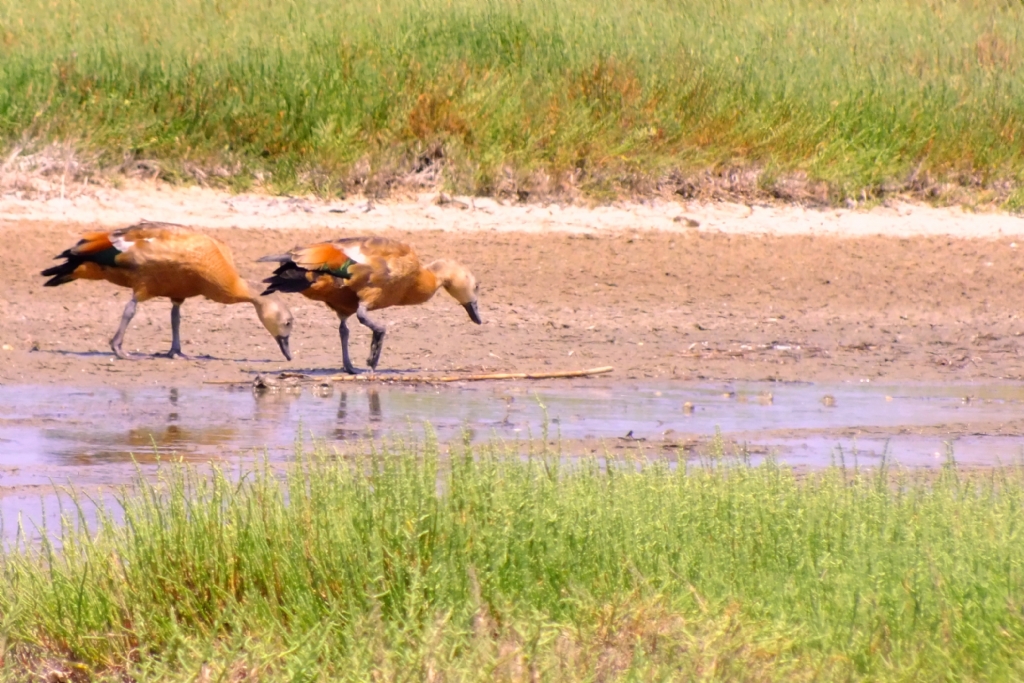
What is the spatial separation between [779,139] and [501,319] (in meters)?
4.15

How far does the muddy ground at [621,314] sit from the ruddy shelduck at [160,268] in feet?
0.92

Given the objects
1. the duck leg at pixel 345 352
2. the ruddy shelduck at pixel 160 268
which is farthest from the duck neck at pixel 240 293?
the duck leg at pixel 345 352

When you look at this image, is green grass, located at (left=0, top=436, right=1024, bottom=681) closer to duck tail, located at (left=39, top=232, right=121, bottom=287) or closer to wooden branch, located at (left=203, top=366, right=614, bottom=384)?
wooden branch, located at (left=203, top=366, right=614, bottom=384)

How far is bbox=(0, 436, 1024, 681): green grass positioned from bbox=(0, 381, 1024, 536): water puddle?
1943 mm

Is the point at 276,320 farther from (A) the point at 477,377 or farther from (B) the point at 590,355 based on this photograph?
(B) the point at 590,355

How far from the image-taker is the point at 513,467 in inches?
204

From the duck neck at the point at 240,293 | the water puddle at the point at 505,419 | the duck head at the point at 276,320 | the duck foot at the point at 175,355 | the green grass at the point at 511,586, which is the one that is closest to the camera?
the green grass at the point at 511,586

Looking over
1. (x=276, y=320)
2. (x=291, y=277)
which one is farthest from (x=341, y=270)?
(x=276, y=320)

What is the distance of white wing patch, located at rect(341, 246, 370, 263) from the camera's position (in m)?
9.88

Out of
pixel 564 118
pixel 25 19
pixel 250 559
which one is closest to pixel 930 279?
pixel 564 118

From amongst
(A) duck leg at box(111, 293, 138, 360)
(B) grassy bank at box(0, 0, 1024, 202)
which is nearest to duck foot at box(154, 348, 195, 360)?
(A) duck leg at box(111, 293, 138, 360)

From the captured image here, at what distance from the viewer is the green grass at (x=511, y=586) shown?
4324 millimetres

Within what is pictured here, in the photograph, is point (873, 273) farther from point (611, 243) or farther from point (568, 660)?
point (568, 660)

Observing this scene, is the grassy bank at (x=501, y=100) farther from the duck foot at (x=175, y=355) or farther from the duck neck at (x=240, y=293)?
the duck foot at (x=175, y=355)
